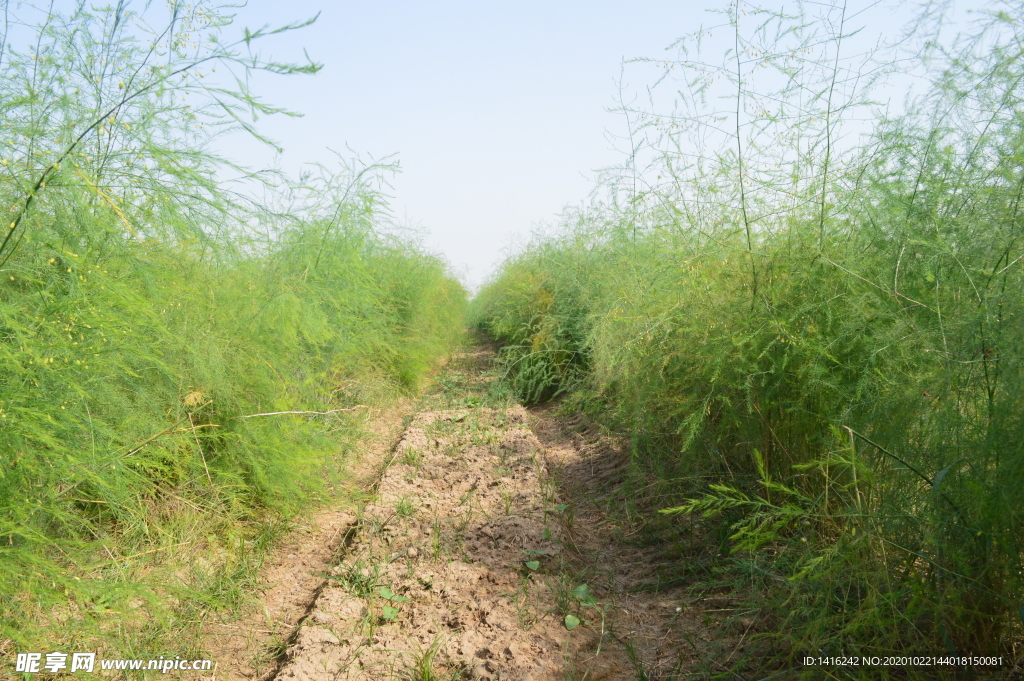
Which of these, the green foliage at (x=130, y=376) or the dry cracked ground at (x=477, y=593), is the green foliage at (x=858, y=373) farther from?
the green foliage at (x=130, y=376)

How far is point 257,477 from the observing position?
3691 mm

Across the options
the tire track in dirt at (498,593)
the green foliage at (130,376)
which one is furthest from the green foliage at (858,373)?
the green foliage at (130,376)

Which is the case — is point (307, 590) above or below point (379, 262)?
below

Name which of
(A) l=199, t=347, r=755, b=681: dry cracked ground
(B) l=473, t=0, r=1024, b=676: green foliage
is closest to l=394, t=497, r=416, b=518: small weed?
(A) l=199, t=347, r=755, b=681: dry cracked ground

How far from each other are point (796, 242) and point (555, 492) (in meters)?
2.27

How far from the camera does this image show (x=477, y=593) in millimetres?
3158

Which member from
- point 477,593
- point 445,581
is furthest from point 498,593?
point 445,581

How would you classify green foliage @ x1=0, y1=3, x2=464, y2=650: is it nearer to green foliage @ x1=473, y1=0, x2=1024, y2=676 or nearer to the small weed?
the small weed

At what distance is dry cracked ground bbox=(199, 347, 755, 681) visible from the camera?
2.61 metres

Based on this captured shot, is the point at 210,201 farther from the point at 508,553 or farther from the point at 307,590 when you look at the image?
the point at 508,553

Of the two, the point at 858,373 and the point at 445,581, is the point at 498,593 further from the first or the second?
the point at 858,373

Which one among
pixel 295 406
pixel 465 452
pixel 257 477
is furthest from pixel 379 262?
pixel 257 477

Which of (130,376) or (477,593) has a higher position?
(130,376)

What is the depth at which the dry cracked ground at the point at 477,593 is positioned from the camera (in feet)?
8.57
